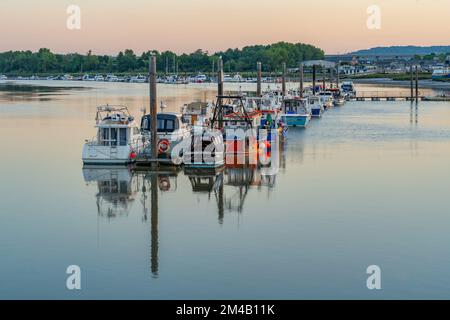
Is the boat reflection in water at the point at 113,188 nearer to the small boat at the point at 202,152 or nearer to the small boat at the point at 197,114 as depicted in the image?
the small boat at the point at 202,152

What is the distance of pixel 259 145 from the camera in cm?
4016

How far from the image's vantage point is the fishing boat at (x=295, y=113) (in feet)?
195

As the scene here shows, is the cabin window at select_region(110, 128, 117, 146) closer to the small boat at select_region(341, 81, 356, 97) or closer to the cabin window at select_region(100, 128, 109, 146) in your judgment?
the cabin window at select_region(100, 128, 109, 146)

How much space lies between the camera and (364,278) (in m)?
20.0

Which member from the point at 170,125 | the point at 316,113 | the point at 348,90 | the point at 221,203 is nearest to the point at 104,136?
the point at 170,125

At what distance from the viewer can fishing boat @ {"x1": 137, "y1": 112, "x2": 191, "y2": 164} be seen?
3572 cm

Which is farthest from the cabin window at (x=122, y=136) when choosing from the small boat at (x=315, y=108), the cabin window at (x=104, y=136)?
the small boat at (x=315, y=108)

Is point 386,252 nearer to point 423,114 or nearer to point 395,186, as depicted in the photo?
point 395,186

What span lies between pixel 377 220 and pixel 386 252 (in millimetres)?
3868

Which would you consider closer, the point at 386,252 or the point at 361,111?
→ the point at 386,252

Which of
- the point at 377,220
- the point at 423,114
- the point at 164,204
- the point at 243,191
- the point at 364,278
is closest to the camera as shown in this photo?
the point at 364,278

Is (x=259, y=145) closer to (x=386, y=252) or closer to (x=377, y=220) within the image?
(x=377, y=220)
